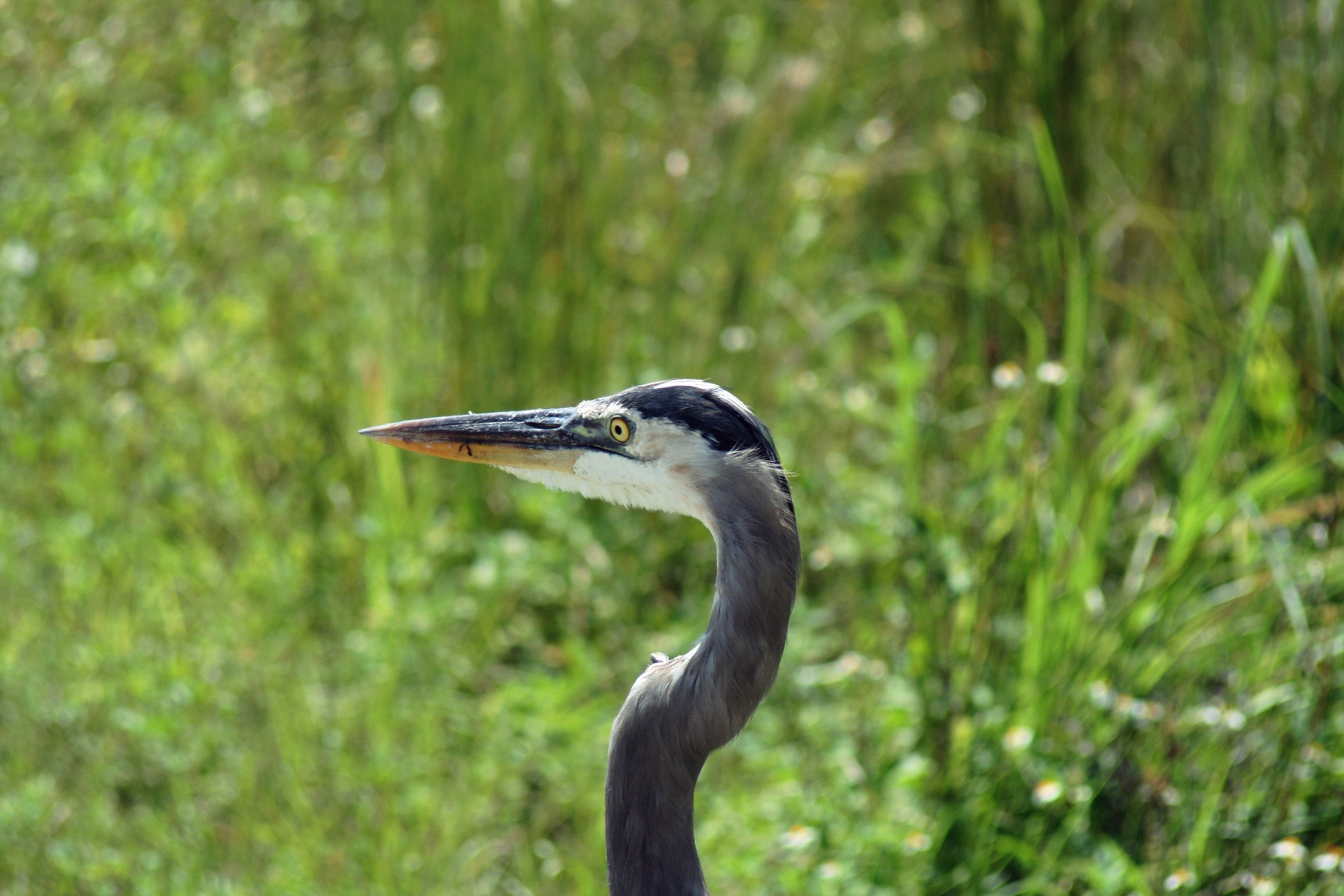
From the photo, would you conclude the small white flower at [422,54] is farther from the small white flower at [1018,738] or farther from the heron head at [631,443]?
the small white flower at [1018,738]

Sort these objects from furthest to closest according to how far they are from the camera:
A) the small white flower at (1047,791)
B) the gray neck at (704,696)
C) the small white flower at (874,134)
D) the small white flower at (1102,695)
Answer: the small white flower at (874,134) → the small white flower at (1102,695) → the small white flower at (1047,791) → the gray neck at (704,696)

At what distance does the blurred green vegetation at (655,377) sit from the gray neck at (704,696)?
2.06 feet

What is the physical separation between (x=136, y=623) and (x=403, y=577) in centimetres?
65

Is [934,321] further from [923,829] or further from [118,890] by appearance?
[118,890]

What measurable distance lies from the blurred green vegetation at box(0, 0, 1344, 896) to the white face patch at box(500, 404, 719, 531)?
0.79 m

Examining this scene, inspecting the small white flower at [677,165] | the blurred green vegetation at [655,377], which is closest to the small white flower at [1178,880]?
the blurred green vegetation at [655,377]

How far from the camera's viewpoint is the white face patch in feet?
5.97

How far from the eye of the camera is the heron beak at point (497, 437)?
80.4 inches

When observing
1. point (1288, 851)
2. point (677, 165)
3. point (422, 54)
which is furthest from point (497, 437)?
point (422, 54)

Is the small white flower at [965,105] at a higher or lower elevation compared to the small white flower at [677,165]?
higher

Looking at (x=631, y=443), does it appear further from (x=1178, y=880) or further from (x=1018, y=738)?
(x=1178, y=880)

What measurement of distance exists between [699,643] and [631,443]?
1.16 feet

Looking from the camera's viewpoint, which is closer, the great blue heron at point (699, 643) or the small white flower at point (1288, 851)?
the great blue heron at point (699, 643)

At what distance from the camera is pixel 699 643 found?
1745 millimetres
